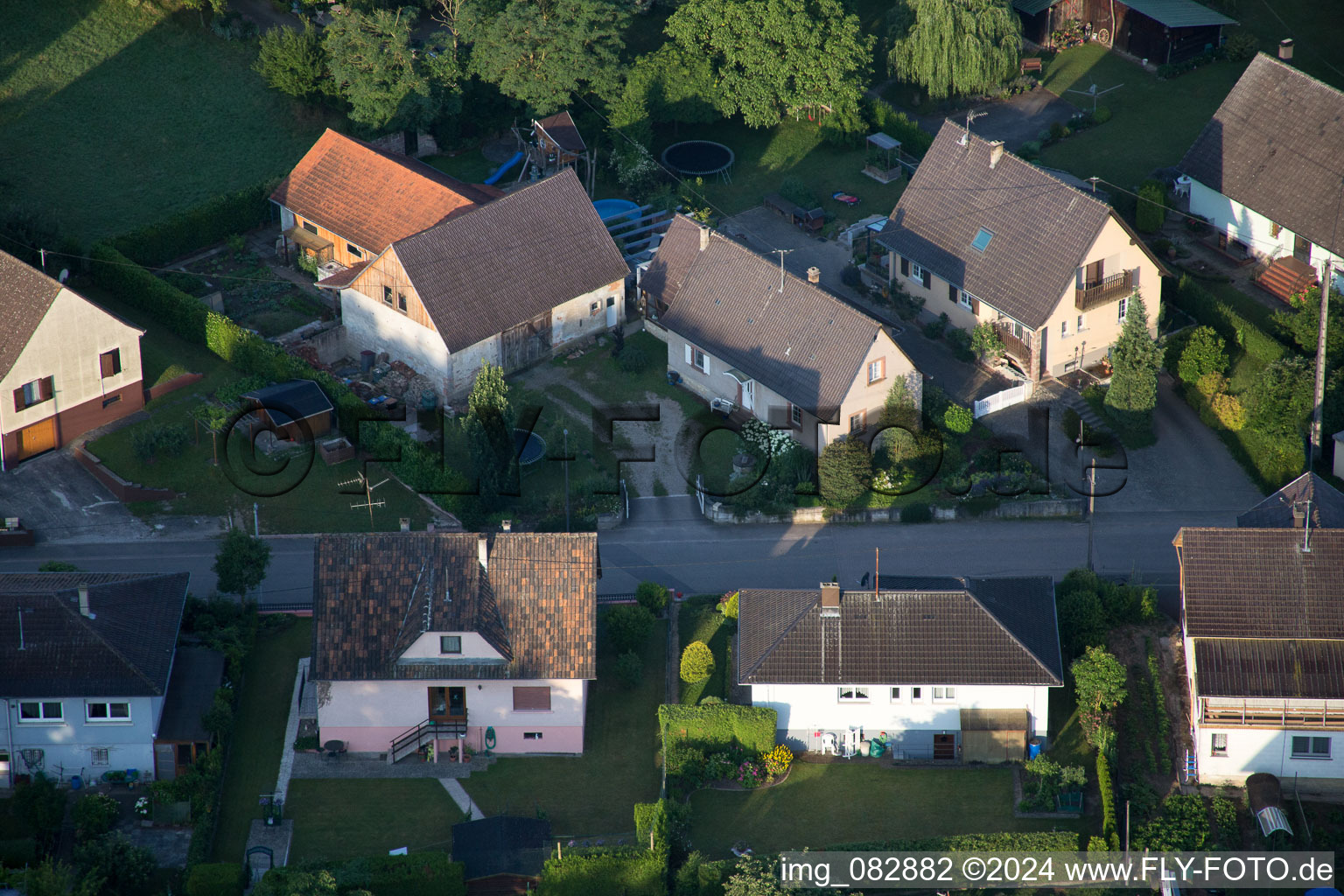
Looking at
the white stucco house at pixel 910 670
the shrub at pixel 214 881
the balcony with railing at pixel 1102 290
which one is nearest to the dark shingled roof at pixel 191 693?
the shrub at pixel 214 881

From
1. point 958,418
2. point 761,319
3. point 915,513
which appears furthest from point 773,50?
point 915,513

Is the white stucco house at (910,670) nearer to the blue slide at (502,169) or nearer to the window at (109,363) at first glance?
the window at (109,363)

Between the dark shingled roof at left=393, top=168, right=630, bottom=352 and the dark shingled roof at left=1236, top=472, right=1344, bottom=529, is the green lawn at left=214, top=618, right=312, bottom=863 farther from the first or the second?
the dark shingled roof at left=1236, top=472, right=1344, bottom=529

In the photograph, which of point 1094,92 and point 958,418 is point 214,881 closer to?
point 958,418

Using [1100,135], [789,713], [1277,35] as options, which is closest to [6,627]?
[789,713]

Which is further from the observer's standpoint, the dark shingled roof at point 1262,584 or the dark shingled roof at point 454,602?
the dark shingled roof at point 454,602

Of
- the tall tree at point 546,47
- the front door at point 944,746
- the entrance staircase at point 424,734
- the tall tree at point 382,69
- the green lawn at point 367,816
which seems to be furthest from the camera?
the tall tree at point 546,47

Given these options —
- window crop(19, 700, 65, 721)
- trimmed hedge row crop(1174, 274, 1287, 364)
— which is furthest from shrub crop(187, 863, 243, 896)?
trimmed hedge row crop(1174, 274, 1287, 364)
